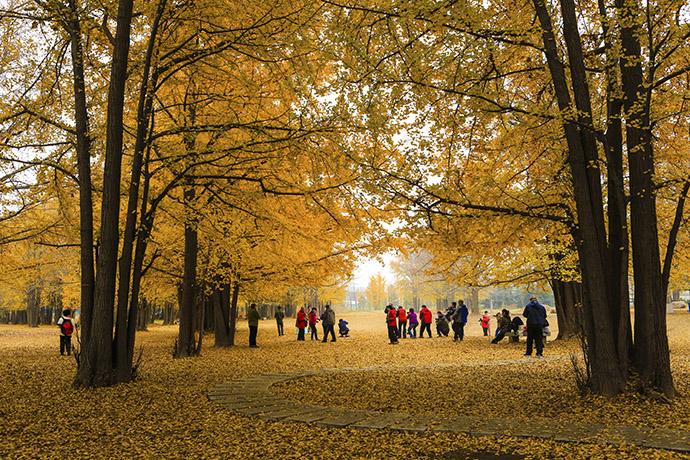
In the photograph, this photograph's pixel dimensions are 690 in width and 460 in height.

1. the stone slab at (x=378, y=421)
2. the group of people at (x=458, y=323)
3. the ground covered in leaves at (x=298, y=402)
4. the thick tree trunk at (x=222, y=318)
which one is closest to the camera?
the ground covered in leaves at (x=298, y=402)

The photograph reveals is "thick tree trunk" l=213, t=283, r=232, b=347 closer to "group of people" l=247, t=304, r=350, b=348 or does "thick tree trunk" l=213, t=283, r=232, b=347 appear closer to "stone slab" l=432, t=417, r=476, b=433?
"group of people" l=247, t=304, r=350, b=348

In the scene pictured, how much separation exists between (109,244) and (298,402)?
3.85 metres

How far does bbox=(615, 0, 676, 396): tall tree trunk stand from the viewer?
20.3 ft

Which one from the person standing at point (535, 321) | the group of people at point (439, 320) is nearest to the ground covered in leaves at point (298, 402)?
the person standing at point (535, 321)

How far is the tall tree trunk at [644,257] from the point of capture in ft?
20.3

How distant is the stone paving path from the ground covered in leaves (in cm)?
16

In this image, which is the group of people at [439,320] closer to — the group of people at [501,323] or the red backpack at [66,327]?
the group of people at [501,323]

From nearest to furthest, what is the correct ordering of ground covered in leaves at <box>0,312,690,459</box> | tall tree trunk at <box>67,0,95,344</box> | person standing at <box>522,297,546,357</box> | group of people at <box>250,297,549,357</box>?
ground covered in leaves at <box>0,312,690,459</box> < tall tree trunk at <box>67,0,95,344</box> < person standing at <box>522,297,546,357</box> < group of people at <box>250,297,549,357</box>

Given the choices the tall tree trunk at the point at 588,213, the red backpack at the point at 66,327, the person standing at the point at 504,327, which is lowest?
the person standing at the point at 504,327

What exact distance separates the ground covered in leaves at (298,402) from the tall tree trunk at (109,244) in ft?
1.45

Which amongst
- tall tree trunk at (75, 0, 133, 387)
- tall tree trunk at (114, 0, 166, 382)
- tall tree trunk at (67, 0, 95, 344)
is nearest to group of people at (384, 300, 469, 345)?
tall tree trunk at (114, 0, 166, 382)

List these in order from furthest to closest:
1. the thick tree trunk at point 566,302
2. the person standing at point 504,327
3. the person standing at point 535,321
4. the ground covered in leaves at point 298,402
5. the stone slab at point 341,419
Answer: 1. the person standing at point 504,327
2. the thick tree trunk at point 566,302
3. the person standing at point 535,321
4. the stone slab at point 341,419
5. the ground covered in leaves at point 298,402

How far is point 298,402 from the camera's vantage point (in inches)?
250

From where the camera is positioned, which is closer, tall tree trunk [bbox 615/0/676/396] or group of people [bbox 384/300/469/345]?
tall tree trunk [bbox 615/0/676/396]
